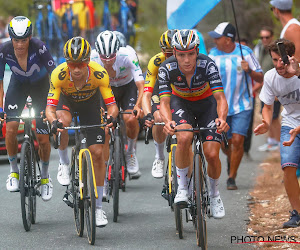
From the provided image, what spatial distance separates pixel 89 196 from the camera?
7930mm

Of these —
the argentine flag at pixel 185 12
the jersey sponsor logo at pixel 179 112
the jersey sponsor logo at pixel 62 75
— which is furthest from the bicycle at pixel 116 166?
the argentine flag at pixel 185 12

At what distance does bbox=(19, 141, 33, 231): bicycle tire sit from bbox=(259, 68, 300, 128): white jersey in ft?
9.10

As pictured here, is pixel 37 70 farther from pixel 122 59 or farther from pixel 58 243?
pixel 58 243

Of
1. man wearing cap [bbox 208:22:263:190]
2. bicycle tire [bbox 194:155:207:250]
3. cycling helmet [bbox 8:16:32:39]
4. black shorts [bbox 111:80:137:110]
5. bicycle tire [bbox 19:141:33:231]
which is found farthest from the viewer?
man wearing cap [bbox 208:22:263:190]

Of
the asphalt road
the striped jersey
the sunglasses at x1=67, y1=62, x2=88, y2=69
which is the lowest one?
the asphalt road

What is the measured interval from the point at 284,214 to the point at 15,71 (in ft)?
12.3

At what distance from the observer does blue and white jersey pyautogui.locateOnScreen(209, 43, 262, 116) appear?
39.1 feet

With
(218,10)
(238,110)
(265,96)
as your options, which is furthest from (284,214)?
(218,10)

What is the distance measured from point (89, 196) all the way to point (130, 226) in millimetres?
1167

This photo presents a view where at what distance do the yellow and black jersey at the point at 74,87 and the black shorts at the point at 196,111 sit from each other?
30.8 inches

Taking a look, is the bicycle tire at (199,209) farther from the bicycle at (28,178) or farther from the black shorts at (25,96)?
the black shorts at (25,96)

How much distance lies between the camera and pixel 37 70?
30.1 feet

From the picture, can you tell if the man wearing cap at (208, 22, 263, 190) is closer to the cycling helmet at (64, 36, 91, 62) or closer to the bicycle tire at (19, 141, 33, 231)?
the bicycle tire at (19, 141, 33, 231)

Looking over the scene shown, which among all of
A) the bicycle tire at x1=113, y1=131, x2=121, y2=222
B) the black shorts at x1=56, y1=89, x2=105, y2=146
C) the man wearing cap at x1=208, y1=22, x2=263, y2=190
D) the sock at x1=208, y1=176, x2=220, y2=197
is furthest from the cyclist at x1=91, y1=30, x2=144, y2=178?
the sock at x1=208, y1=176, x2=220, y2=197
